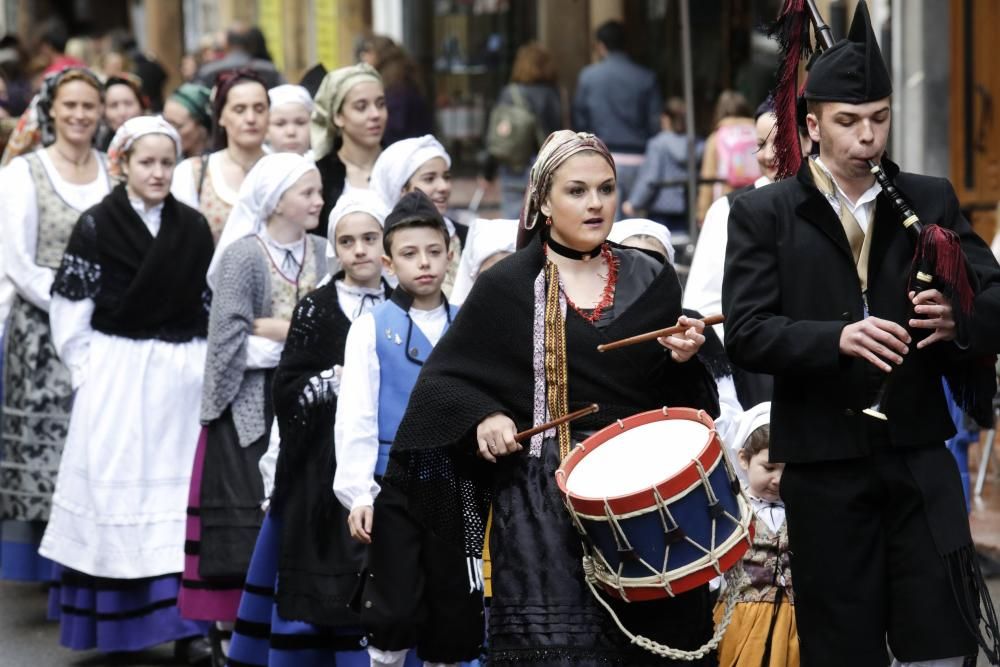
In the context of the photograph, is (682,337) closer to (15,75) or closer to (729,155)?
(729,155)

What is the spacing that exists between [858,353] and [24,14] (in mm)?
40433

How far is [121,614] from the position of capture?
29.7ft

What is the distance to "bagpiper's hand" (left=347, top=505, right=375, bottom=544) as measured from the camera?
6777mm

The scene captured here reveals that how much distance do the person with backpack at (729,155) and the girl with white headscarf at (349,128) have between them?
16.5 feet

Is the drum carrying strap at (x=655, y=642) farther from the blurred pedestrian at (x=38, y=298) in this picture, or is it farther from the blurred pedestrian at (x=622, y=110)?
the blurred pedestrian at (x=622, y=110)

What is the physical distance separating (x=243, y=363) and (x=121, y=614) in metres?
1.40

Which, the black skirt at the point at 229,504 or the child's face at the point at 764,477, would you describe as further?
the black skirt at the point at 229,504

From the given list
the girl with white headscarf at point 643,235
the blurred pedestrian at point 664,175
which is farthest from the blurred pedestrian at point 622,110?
the girl with white headscarf at point 643,235

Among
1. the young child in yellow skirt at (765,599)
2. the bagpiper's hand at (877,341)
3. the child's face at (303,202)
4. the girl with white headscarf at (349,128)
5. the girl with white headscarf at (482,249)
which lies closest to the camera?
the bagpiper's hand at (877,341)

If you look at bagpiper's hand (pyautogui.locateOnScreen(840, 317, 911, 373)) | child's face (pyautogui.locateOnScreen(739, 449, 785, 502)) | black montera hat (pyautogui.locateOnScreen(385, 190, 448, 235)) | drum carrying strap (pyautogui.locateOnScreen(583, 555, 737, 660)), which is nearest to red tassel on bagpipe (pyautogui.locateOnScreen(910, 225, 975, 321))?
bagpiper's hand (pyautogui.locateOnScreen(840, 317, 911, 373))

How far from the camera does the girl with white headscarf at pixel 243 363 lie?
8.32 m

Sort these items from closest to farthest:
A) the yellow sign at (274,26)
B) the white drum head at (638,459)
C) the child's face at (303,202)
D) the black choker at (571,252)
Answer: the white drum head at (638,459), the black choker at (571,252), the child's face at (303,202), the yellow sign at (274,26)

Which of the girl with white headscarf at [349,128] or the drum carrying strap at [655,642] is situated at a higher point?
the girl with white headscarf at [349,128]

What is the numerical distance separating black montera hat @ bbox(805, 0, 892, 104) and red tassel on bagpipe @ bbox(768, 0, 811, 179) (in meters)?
0.21
